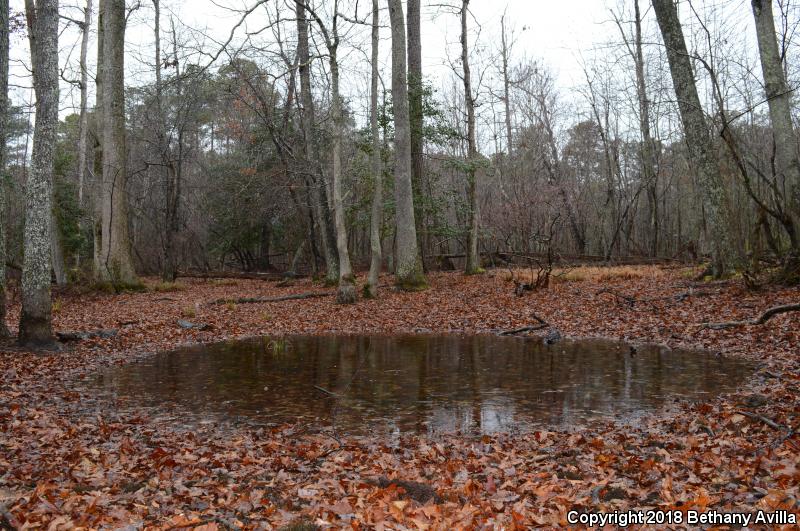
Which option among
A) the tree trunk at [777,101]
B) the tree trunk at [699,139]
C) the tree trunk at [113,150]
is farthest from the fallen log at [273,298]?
the tree trunk at [777,101]

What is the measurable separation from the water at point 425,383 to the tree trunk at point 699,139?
5.63m

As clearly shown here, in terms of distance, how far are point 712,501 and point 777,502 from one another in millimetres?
368

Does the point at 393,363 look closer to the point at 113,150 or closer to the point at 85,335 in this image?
the point at 85,335

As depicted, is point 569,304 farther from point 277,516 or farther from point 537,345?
point 277,516

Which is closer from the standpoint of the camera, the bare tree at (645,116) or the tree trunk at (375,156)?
the tree trunk at (375,156)

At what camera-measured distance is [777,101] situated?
12992mm

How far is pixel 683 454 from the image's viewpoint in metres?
4.74

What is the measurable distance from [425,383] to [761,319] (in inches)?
227

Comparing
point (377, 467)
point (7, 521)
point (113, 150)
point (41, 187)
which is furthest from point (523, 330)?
point (113, 150)

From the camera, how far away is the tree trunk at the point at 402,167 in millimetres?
17641

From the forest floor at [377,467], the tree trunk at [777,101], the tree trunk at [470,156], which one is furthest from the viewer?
the tree trunk at [470,156]

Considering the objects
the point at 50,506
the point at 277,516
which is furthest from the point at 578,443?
the point at 50,506

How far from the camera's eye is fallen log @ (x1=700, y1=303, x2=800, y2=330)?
8836 mm

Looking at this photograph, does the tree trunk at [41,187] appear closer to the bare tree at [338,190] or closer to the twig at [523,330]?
the bare tree at [338,190]
